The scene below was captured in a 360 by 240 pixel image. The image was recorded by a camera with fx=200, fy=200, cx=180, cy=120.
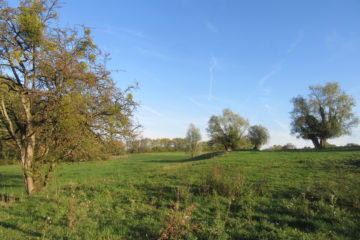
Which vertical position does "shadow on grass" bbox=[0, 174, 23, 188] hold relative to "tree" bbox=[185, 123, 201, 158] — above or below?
below

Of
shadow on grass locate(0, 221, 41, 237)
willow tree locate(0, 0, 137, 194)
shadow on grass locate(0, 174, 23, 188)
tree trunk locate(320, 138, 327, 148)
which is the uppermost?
willow tree locate(0, 0, 137, 194)

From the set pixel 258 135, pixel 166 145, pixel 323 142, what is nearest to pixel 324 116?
pixel 323 142

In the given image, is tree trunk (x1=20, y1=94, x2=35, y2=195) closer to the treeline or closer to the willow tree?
the willow tree

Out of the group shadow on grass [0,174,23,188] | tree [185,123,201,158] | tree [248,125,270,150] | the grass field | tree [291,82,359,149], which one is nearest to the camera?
the grass field

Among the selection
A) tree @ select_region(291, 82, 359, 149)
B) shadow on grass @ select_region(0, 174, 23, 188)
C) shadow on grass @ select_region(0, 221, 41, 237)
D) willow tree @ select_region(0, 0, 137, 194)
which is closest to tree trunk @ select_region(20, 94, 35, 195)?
willow tree @ select_region(0, 0, 137, 194)

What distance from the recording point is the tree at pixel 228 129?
2137 inches

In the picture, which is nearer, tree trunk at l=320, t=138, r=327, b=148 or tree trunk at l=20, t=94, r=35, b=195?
tree trunk at l=20, t=94, r=35, b=195

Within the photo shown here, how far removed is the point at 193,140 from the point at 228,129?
1315 centimetres

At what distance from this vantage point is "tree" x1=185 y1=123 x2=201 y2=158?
61.9m

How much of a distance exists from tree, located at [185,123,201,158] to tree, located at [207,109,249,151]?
304 inches

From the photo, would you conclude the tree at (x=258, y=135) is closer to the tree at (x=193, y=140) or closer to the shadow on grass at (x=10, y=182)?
the tree at (x=193, y=140)

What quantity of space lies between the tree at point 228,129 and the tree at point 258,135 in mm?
6770

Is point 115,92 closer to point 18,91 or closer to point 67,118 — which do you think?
point 67,118

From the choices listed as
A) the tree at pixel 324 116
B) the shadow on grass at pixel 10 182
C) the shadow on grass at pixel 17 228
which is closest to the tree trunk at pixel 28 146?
the shadow on grass at pixel 17 228
